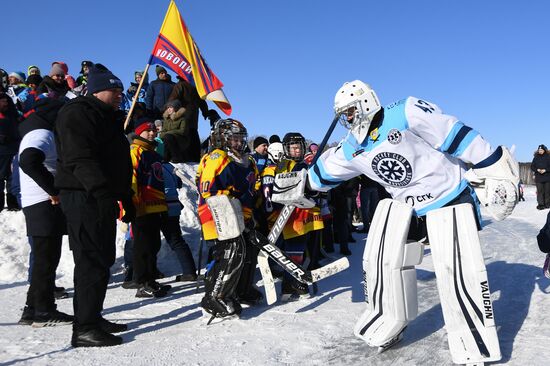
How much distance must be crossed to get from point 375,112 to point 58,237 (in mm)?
2948

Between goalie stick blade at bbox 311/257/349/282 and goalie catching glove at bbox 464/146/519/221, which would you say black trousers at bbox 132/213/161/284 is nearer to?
goalie stick blade at bbox 311/257/349/282

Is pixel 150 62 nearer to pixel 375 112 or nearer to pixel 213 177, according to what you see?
pixel 213 177

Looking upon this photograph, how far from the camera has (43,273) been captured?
13.4ft

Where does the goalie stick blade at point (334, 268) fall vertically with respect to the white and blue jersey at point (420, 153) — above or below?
below

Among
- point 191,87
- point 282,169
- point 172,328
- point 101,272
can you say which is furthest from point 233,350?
point 191,87

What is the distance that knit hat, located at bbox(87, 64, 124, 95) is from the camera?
3.69 meters

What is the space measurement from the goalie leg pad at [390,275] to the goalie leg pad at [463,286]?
0.22 meters

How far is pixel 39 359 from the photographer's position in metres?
3.29

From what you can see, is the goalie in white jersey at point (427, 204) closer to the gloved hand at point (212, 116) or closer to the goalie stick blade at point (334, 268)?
the goalie stick blade at point (334, 268)

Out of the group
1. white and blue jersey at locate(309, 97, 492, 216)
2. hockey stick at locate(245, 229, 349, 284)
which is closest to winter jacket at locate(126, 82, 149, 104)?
hockey stick at locate(245, 229, 349, 284)

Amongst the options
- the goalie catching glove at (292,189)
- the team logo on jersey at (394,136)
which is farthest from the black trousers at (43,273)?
the team logo on jersey at (394,136)

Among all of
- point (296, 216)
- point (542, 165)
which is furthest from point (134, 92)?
point (542, 165)

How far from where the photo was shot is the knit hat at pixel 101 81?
369cm

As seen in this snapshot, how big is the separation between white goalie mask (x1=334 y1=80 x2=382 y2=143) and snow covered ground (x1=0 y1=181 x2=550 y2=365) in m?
1.56
